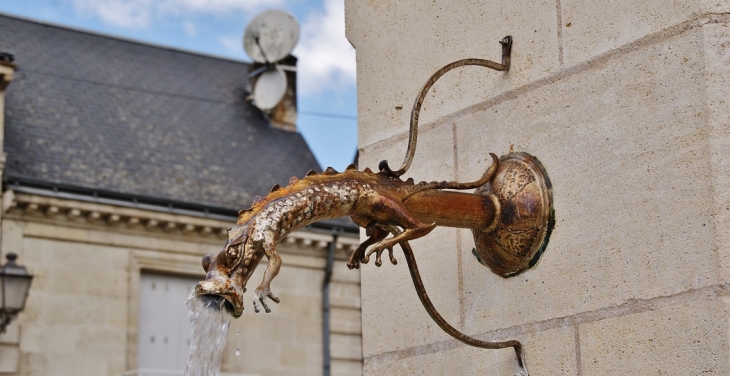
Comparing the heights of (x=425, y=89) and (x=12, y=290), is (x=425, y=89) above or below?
below

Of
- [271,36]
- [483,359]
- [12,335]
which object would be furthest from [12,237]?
[483,359]

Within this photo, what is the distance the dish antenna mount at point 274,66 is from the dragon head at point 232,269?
18.9 m

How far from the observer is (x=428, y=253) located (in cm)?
399

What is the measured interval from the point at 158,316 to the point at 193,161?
2560mm

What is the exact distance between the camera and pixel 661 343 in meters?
3.19

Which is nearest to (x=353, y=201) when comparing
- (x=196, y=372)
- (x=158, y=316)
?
(x=196, y=372)

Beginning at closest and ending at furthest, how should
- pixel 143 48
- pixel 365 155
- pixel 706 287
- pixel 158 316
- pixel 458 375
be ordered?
1. pixel 706 287
2. pixel 458 375
3. pixel 365 155
4. pixel 158 316
5. pixel 143 48

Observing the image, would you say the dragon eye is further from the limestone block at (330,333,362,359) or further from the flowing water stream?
the limestone block at (330,333,362,359)

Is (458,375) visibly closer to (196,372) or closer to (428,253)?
(428,253)

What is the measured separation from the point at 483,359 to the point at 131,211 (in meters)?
15.2

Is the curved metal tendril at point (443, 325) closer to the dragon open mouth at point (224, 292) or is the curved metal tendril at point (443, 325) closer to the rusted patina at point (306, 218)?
the rusted patina at point (306, 218)

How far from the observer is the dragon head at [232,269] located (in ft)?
9.80

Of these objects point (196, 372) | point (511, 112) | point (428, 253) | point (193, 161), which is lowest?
point (196, 372)

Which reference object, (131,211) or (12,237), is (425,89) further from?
(131,211)
